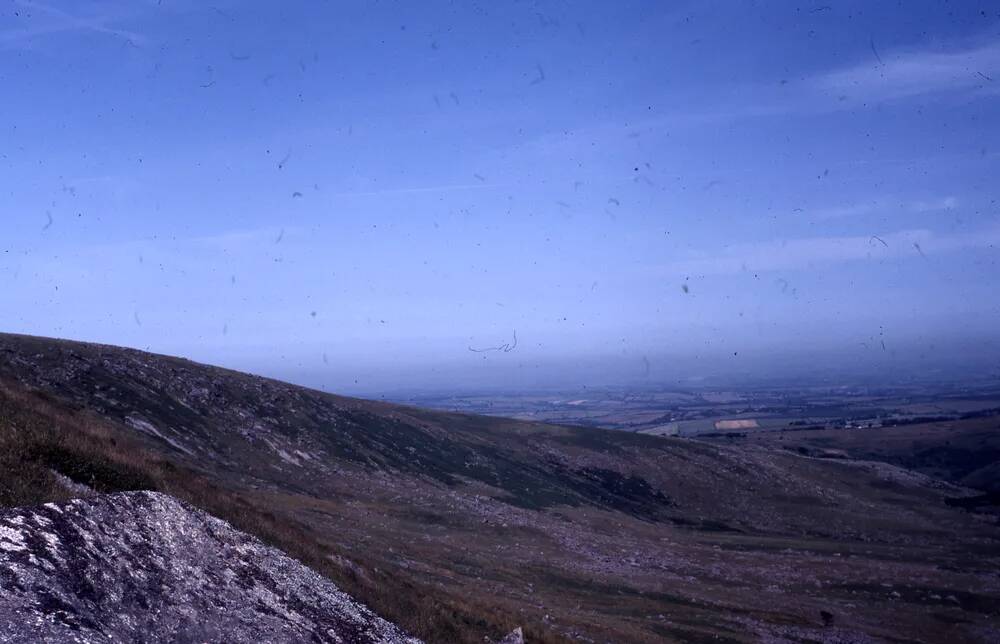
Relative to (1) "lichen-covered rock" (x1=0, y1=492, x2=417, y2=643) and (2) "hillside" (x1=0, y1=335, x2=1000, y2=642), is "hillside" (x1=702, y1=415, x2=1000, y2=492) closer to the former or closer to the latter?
(2) "hillside" (x1=0, y1=335, x2=1000, y2=642)

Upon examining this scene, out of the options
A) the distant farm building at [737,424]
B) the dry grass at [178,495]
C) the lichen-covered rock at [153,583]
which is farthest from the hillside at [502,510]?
the distant farm building at [737,424]

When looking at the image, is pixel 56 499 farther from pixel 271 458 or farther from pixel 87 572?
pixel 271 458

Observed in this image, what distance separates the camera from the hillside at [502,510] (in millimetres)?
21506

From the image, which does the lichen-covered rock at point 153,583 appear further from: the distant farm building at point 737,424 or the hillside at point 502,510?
the distant farm building at point 737,424

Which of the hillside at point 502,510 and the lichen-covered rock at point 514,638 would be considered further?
the hillside at point 502,510

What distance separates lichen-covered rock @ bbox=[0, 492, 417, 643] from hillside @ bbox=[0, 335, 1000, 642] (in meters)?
1.03

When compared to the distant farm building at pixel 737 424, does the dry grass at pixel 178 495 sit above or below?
above

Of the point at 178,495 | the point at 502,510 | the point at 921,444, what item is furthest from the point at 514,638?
the point at 921,444

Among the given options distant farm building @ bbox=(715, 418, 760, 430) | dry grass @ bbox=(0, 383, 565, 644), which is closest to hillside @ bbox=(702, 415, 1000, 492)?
distant farm building @ bbox=(715, 418, 760, 430)

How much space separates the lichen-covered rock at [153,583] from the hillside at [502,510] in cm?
103

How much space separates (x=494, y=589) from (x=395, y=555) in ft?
15.1

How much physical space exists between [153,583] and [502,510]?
42.5 m

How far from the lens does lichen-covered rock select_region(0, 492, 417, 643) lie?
447 inches

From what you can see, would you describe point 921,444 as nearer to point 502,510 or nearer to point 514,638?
point 502,510
